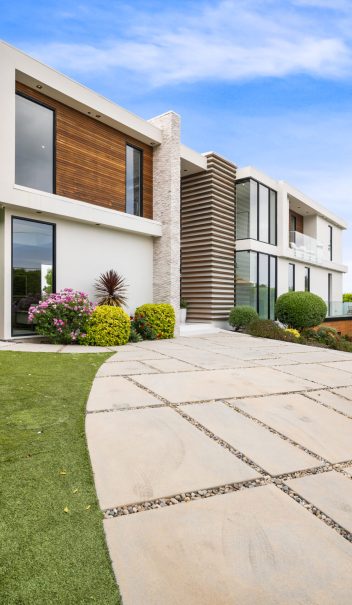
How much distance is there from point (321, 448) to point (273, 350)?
5311 mm

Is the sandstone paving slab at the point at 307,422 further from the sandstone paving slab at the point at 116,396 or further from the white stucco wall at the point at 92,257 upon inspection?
the white stucco wall at the point at 92,257

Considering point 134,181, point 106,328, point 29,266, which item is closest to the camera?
point 106,328

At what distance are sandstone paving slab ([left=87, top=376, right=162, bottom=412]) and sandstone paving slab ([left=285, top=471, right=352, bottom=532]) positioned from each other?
67.5 inches

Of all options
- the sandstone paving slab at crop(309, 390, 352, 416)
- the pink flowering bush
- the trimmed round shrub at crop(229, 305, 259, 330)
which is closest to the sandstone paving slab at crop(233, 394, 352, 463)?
the sandstone paving slab at crop(309, 390, 352, 416)

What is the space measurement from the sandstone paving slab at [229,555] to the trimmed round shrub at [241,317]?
10275mm

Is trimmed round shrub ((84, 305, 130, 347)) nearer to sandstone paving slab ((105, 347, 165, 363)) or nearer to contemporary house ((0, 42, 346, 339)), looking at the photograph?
sandstone paving slab ((105, 347, 165, 363))

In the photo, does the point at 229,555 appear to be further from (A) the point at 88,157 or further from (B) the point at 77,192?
(A) the point at 88,157

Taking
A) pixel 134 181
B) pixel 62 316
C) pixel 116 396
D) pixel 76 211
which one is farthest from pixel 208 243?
pixel 116 396

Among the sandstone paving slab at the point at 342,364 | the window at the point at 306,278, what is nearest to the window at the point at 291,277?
the window at the point at 306,278

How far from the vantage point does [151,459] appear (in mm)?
2654

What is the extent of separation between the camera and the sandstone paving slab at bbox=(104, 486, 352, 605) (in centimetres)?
152

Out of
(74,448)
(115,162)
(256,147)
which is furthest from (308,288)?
(74,448)

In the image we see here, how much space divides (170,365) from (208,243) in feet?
24.9

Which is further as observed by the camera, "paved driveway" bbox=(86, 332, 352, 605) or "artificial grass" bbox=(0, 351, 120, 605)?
"paved driveway" bbox=(86, 332, 352, 605)
